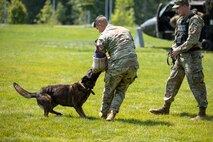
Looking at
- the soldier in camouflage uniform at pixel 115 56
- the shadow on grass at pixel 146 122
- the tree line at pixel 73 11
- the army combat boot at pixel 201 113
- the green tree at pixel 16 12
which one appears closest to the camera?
the soldier in camouflage uniform at pixel 115 56

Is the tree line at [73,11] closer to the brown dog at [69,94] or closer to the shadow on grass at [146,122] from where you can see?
the brown dog at [69,94]

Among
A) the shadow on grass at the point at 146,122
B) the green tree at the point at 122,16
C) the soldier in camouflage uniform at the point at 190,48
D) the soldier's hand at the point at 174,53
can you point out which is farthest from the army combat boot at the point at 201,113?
the green tree at the point at 122,16

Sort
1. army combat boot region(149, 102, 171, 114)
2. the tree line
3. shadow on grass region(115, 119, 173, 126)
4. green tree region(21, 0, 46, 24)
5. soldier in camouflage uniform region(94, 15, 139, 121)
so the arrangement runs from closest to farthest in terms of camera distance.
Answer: soldier in camouflage uniform region(94, 15, 139, 121) → shadow on grass region(115, 119, 173, 126) → army combat boot region(149, 102, 171, 114) → the tree line → green tree region(21, 0, 46, 24)

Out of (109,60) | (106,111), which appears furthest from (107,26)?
(106,111)

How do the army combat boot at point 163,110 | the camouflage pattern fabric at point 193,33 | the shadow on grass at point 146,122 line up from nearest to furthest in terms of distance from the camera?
the shadow on grass at point 146,122 → the camouflage pattern fabric at point 193,33 → the army combat boot at point 163,110

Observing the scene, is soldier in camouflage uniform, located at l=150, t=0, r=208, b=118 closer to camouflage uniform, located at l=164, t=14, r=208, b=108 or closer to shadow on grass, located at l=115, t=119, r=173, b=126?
camouflage uniform, located at l=164, t=14, r=208, b=108

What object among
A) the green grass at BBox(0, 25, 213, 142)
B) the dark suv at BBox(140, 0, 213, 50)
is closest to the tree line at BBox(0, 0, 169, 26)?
the dark suv at BBox(140, 0, 213, 50)

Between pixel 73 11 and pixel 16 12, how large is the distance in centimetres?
2566

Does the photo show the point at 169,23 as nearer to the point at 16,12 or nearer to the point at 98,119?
the point at 98,119

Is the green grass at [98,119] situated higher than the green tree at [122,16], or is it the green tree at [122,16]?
the green grass at [98,119]

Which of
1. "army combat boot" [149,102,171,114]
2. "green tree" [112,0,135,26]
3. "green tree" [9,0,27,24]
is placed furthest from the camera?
"green tree" [112,0,135,26]

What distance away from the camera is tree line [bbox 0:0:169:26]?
223ft

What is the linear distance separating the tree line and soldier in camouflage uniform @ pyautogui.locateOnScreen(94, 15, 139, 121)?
56.0 metres

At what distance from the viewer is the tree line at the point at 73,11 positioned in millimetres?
67938
